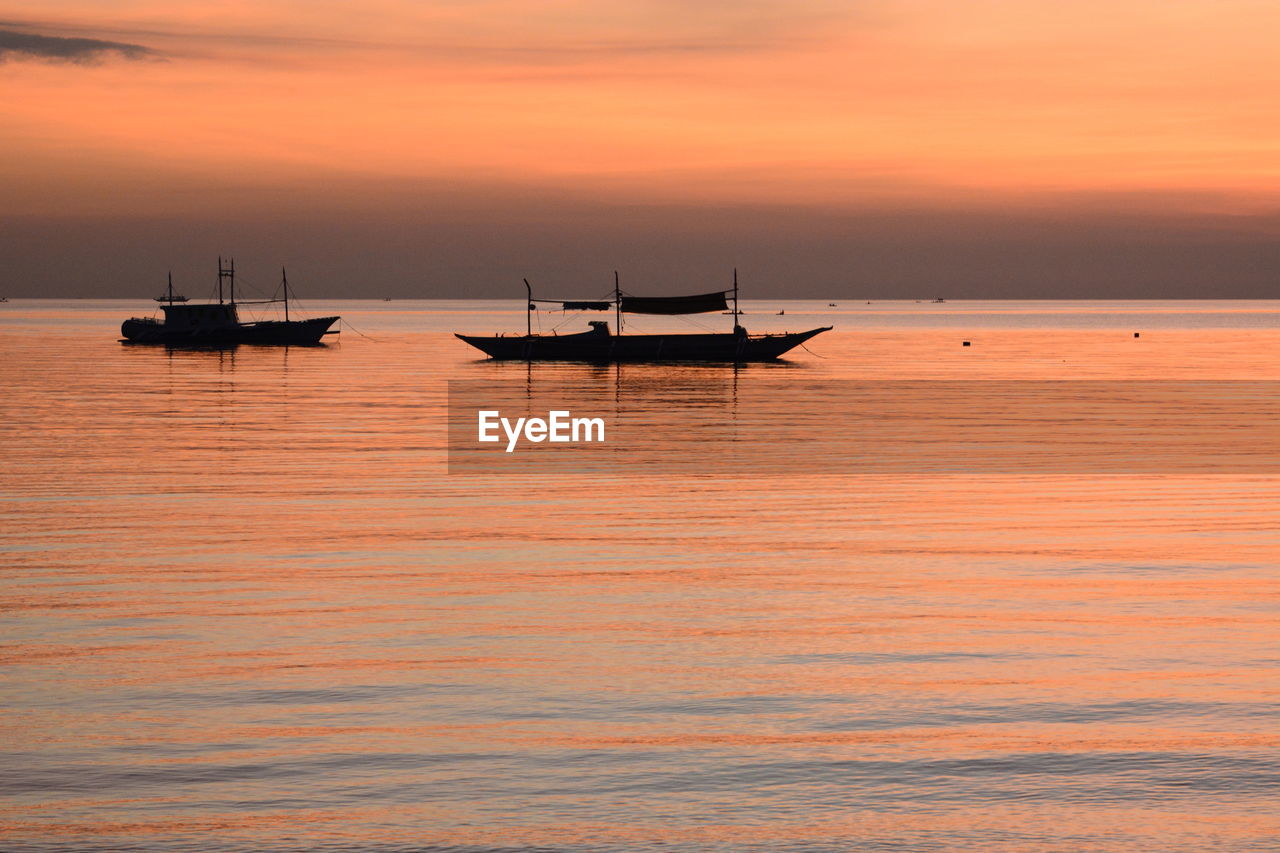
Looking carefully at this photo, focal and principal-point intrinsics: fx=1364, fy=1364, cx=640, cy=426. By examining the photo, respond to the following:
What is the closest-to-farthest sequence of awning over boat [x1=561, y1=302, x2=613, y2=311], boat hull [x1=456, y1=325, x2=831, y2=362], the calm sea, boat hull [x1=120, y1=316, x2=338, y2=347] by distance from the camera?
the calm sea → awning over boat [x1=561, y1=302, x2=613, y2=311] → boat hull [x1=456, y1=325, x2=831, y2=362] → boat hull [x1=120, y1=316, x2=338, y2=347]

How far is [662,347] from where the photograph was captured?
91938mm

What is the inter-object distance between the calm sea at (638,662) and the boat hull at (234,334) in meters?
87.4

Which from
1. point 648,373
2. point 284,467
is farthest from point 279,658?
point 648,373

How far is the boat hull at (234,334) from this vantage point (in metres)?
112

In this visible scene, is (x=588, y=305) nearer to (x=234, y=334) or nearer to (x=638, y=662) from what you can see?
(x=234, y=334)

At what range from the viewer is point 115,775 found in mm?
9875

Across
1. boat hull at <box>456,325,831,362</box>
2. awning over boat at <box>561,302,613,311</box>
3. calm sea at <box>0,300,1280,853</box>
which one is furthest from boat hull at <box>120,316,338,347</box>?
calm sea at <box>0,300,1280,853</box>

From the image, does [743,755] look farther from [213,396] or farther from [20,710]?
[213,396]

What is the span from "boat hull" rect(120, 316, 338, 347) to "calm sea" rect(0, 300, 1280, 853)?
87361 mm

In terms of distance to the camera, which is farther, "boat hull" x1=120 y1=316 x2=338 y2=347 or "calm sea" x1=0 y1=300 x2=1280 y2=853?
"boat hull" x1=120 y1=316 x2=338 y2=347

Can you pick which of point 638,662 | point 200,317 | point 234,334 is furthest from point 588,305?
point 638,662

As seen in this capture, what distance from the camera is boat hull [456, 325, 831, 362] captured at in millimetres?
91688

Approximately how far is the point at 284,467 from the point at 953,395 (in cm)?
3480

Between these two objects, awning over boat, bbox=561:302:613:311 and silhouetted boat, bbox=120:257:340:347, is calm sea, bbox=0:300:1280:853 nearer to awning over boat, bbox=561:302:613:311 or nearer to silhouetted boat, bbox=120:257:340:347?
awning over boat, bbox=561:302:613:311
